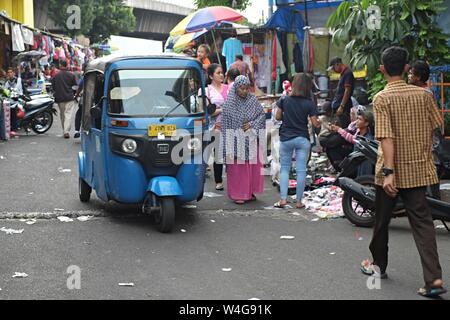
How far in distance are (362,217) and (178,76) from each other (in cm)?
275

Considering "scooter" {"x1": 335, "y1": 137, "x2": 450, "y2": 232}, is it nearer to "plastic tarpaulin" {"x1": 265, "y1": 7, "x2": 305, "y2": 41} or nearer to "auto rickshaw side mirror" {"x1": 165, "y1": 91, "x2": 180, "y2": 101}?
"auto rickshaw side mirror" {"x1": 165, "y1": 91, "x2": 180, "y2": 101}

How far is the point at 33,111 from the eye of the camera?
18.8 meters

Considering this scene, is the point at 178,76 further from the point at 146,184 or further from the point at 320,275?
the point at 320,275

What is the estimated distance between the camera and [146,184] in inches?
327

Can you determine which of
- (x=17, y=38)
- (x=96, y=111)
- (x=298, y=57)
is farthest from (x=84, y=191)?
(x=17, y=38)

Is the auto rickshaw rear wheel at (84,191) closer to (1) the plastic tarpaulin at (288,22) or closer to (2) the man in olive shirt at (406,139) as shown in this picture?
(2) the man in olive shirt at (406,139)

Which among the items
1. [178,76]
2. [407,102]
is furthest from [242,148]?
[407,102]

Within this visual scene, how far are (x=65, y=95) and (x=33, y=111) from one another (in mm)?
1232

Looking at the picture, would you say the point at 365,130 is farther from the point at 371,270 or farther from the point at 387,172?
the point at 387,172

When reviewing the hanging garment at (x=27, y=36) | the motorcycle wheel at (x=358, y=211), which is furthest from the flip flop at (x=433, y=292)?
the hanging garment at (x=27, y=36)

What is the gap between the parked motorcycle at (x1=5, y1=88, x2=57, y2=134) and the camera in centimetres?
1830

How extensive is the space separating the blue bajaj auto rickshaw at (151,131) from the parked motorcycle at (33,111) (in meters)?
10.1

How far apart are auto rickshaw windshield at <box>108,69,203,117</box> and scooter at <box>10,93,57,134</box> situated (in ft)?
34.1

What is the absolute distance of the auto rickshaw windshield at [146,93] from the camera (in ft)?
27.6
